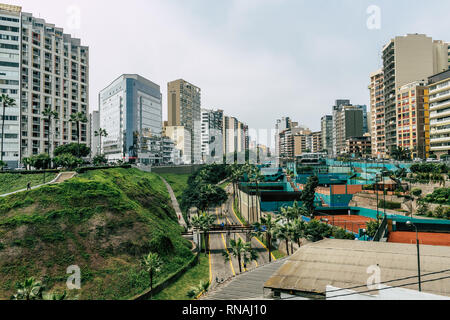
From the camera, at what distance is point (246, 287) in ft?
90.9

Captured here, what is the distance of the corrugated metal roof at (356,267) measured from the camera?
17953 millimetres

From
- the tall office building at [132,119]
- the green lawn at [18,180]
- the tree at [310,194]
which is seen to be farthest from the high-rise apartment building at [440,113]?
the tall office building at [132,119]

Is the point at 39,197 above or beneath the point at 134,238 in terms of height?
above

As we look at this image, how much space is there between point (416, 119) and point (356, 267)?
113 metres

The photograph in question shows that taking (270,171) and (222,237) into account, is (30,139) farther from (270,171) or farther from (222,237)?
(270,171)

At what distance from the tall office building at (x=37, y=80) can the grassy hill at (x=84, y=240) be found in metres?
55.4

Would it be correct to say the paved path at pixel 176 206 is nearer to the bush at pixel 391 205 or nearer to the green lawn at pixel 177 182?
the green lawn at pixel 177 182

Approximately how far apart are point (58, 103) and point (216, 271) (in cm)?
10481

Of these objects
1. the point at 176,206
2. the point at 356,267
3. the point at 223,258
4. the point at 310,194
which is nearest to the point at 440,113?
the point at 310,194

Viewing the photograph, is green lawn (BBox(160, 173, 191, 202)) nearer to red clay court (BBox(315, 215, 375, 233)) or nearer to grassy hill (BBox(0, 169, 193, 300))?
grassy hill (BBox(0, 169, 193, 300))

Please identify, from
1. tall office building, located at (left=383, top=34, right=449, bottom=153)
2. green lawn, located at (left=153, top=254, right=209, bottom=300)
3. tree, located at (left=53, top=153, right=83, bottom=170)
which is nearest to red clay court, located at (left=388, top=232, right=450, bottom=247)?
green lawn, located at (left=153, top=254, right=209, bottom=300)

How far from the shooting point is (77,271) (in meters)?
37.8

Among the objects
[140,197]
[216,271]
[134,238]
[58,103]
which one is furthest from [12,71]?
[216,271]

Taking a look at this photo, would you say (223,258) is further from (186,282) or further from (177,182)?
(177,182)
